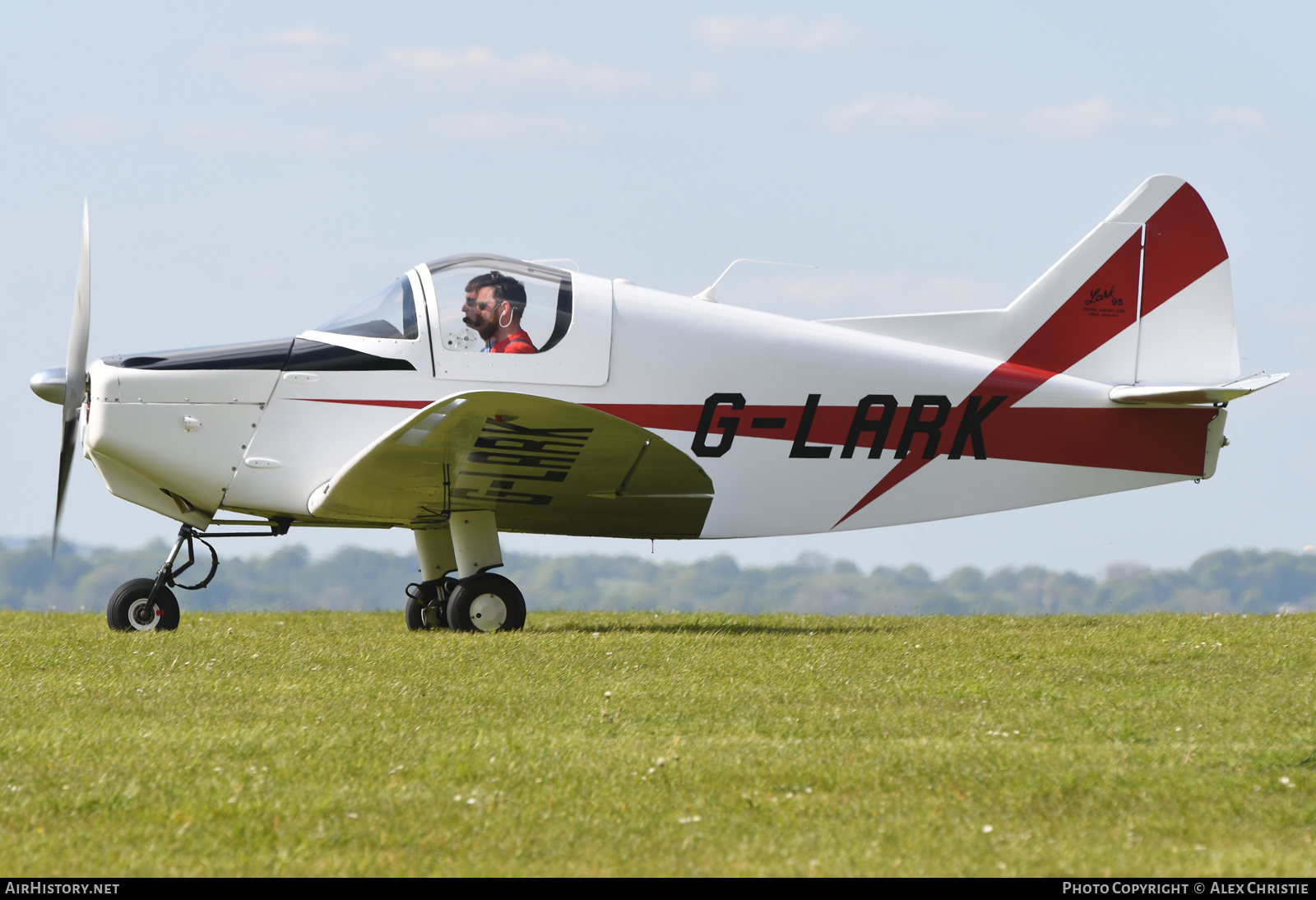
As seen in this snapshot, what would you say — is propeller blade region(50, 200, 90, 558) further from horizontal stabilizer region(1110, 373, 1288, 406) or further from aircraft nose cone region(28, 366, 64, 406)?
horizontal stabilizer region(1110, 373, 1288, 406)

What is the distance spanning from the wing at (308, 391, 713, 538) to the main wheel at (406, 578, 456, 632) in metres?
0.61

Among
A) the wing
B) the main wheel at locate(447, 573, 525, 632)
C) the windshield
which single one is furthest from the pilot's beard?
the main wheel at locate(447, 573, 525, 632)

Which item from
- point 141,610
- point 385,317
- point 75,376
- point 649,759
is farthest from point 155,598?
point 649,759

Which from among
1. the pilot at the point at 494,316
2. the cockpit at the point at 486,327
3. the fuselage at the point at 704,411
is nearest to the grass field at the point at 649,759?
the fuselage at the point at 704,411

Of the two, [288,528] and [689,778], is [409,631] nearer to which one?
[288,528]

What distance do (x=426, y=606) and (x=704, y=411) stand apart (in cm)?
292

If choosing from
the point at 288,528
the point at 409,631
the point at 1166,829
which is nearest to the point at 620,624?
the point at 409,631

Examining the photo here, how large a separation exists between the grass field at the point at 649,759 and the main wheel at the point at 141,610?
39.4 inches

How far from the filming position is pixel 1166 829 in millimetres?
4289

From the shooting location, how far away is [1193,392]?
10461 millimetres

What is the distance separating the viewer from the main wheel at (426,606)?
10594 millimetres

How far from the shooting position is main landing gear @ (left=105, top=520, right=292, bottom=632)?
9.80 m

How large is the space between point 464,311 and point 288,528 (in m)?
2.45
